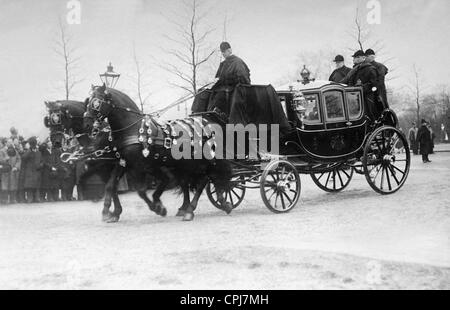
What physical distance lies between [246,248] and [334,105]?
4419 mm

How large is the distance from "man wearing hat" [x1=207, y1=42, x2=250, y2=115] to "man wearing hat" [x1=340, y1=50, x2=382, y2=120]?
2.45 metres

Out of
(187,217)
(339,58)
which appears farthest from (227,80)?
(339,58)

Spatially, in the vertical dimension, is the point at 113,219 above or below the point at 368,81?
below

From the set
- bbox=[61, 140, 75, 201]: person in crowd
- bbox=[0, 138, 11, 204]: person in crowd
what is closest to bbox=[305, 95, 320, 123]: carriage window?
bbox=[61, 140, 75, 201]: person in crowd

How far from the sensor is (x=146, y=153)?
8234 millimetres

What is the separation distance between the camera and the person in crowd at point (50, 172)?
42.0 ft

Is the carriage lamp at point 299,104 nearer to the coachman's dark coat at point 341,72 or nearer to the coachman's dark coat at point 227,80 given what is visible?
the coachman's dark coat at point 227,80

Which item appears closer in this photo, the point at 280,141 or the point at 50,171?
the point at 280,141

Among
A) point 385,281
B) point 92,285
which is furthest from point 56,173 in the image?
point 385,281

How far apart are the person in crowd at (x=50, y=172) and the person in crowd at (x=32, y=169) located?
117 millimetres

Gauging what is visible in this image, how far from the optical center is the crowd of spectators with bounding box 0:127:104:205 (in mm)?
12727

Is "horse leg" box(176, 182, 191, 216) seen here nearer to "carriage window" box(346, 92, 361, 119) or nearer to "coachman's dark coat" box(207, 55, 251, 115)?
"coachman's dark coat" box(207, 55, 251, 115)

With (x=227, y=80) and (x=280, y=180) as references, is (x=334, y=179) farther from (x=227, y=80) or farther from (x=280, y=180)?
(x=227, y=80)

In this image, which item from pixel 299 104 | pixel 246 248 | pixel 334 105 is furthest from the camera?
pixel 334 105
